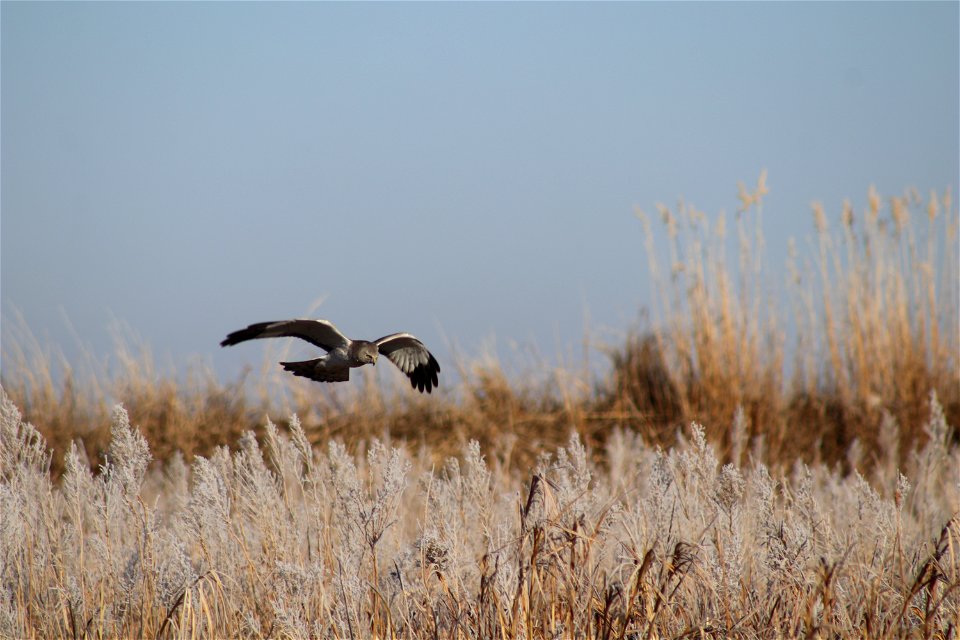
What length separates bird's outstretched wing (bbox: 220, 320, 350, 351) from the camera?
271 cm

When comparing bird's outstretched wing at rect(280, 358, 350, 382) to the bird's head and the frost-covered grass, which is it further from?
the frost-covered grass

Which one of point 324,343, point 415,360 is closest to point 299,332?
point 324,343

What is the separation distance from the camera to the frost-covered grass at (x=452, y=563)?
2.28 metres

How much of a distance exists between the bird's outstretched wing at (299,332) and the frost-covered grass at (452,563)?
301 millimetres

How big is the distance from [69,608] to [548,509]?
4.67 ft

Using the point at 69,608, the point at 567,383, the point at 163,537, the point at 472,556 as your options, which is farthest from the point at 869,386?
the point at 69,608

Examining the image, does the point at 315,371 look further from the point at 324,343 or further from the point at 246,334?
the point at 246,334

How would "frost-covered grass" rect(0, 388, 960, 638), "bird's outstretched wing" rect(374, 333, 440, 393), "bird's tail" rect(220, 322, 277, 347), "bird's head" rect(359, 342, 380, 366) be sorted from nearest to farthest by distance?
"frost-covered grass" rect(0, 388, 960, 638) → "bird's tail" rect(220, 322, 277, 347) → "bird's head" rect(359, 342, 380, 366) → "bird's outstretched wing" rect(374, 333, 440, 393)

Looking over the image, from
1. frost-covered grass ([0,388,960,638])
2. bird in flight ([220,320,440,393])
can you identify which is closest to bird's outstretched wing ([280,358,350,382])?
bird in flight ([220,320,440,393])

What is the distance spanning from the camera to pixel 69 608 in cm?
264

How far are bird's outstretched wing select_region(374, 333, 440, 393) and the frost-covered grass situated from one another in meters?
0.51

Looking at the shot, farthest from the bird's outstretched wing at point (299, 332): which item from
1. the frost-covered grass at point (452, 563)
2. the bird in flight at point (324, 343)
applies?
the frost-covered grass at point (452, 563)

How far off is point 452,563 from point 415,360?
1392 mm

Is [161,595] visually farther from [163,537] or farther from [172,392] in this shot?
[172,392]
